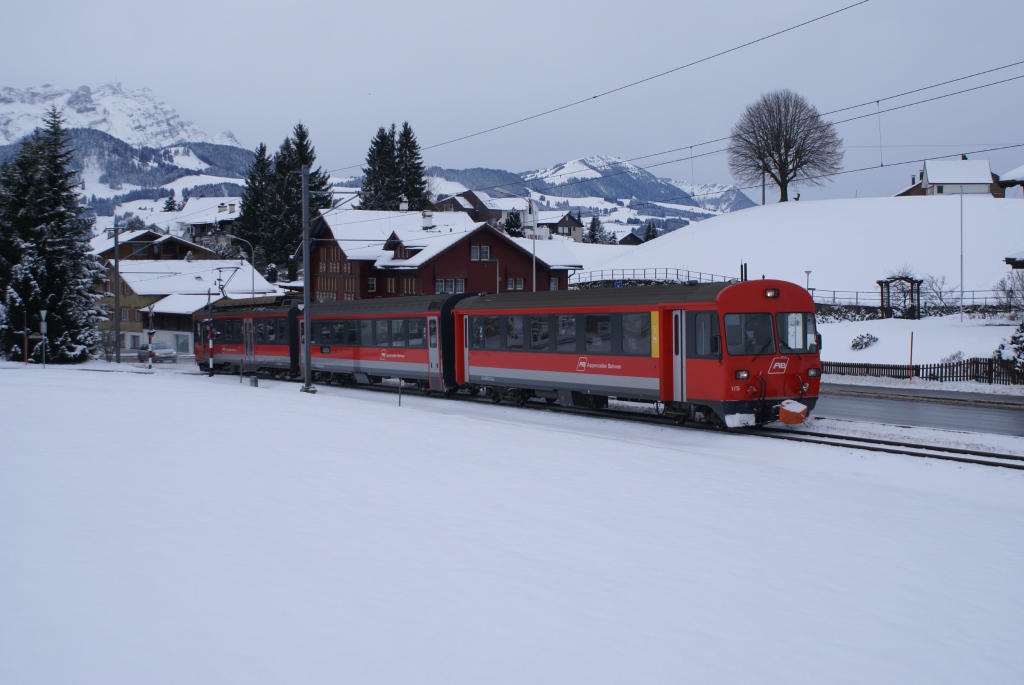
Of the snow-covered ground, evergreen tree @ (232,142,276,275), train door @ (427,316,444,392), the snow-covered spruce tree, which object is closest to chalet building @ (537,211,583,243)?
evergreen tree @ (232,142,276,275)

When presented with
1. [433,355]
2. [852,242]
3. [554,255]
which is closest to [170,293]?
[554,255]

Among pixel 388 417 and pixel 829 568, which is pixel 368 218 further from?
pixel 829 568

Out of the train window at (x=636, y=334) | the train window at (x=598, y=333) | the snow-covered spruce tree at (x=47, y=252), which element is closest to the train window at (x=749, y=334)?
the train window at (x=636, y=334)

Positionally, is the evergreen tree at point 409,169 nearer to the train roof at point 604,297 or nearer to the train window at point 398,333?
the train window at point 398,333

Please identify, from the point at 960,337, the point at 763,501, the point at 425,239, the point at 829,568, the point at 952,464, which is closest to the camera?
→ the point at 829,568

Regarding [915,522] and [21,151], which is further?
[21,151]

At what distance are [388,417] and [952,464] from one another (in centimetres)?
1062

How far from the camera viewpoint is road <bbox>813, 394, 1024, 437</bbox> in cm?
1897

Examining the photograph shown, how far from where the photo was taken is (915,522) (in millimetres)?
9992

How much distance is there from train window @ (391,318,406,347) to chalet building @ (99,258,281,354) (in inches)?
1561

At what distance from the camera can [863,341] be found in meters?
38.7

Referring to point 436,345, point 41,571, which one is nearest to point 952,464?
point 41,571

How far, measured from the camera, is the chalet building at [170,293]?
66188 millimetres

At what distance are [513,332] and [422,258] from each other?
40.8 meters
